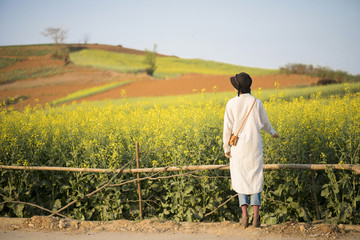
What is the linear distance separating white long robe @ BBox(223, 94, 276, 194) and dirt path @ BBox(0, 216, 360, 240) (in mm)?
580

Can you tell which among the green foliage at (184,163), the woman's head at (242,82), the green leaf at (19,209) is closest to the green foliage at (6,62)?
the green foliage at (184,163)

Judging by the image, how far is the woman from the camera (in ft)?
14.3

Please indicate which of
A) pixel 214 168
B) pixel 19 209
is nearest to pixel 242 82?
pixel 214 168

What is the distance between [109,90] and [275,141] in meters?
20.1

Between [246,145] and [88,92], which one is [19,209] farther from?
[88,92]

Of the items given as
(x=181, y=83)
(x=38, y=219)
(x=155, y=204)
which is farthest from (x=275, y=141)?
(x=181, y=83)

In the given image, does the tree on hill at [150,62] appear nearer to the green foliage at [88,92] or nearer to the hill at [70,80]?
the hill at [70,80]

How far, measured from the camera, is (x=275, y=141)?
213 inches

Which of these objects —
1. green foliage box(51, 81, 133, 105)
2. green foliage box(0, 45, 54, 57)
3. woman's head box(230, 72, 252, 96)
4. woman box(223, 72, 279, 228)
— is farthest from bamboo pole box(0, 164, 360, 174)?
green foliage box(0, 45, 54, 57)

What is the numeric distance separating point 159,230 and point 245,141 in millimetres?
1654

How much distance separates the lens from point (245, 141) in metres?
4.34

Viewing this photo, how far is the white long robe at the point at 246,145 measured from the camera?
4340 mm

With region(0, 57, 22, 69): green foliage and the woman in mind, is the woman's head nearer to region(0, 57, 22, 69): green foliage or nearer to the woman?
the woman

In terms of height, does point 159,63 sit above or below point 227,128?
above
